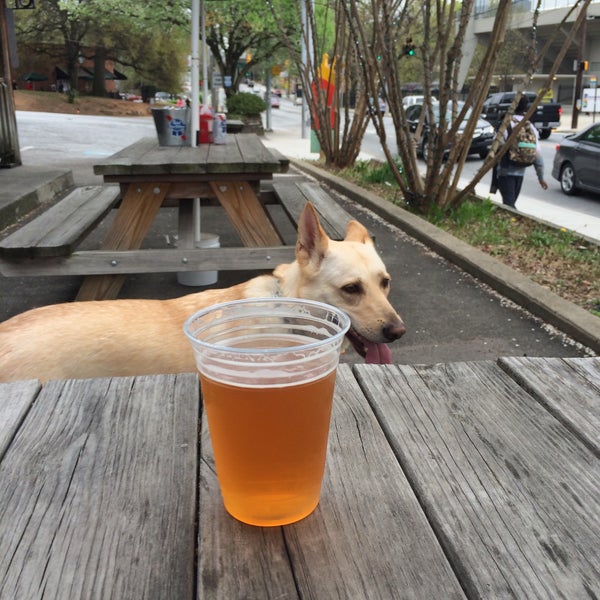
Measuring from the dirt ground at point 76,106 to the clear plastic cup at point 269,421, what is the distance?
4460 centimetres

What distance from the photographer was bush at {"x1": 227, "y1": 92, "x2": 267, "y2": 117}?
27.0 meters

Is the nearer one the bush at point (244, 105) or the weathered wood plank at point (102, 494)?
the weathered wood plank at point (102, 494)

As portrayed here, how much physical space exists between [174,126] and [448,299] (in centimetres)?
337

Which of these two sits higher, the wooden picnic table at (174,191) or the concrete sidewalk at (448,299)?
the wooden picnic table at (174,191)

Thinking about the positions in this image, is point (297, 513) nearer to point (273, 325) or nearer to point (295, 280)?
point (273, 325)

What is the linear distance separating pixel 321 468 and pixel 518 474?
374 mm

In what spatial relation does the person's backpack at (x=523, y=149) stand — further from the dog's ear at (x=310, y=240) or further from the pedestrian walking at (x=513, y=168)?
the dog's ear at (x=310, y=240)

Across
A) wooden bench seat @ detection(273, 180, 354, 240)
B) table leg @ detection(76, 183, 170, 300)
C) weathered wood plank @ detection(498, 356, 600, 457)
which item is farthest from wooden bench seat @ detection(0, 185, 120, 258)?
weathered wood plank @ detection(498, 356, 600, 457)

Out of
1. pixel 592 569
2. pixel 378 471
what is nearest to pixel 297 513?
pixel 378 471

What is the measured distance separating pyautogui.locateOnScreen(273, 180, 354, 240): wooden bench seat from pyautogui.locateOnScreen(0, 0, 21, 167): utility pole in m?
6.43

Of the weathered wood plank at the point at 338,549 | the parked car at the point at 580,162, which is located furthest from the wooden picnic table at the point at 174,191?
the parked car at the point at 580,162

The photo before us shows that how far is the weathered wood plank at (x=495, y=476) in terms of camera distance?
82 centimetres

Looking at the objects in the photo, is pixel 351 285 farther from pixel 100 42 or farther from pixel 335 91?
pixel 100 42

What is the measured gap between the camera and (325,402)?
85 centimetres
